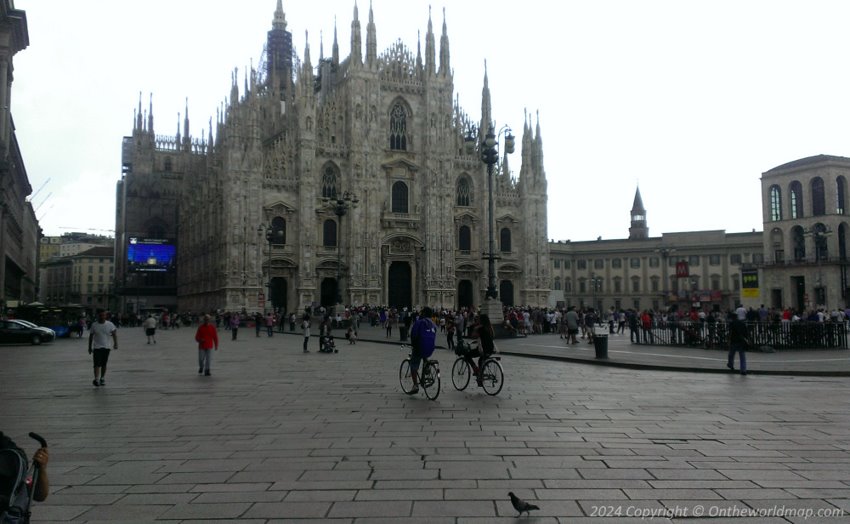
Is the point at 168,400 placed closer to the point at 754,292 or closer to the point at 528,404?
the point at 528,404

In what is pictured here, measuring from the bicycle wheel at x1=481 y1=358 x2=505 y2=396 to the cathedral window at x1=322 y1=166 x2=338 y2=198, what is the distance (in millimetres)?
41974

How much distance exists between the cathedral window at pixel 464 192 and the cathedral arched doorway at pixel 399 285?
7.17 m

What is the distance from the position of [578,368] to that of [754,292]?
1202 inches

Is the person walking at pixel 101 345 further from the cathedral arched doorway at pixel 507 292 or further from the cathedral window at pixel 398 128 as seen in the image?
the cathedral arched doorway at pixel 507 292

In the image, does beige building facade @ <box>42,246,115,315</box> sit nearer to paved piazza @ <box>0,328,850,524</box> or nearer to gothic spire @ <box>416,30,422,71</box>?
gothic spire @ <box>416,30,422,71</box>

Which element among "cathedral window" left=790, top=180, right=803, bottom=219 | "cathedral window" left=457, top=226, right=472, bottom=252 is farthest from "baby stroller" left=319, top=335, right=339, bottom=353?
"cathedral window" left=790, top=180, right=803, bottom=219

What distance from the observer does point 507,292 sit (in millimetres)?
58969

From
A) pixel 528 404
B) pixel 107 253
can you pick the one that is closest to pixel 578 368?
pixel 528 404

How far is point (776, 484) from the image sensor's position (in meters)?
6.03

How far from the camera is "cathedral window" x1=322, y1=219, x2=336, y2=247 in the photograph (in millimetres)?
52688

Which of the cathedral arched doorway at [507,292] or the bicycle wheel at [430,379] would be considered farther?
the cathedral arched doorway at [507,292]

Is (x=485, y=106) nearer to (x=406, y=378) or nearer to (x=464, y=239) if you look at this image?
(x=464, y=239)

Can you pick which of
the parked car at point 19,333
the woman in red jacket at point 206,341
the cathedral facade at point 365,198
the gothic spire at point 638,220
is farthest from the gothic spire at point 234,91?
the gothic spire at point 638,220

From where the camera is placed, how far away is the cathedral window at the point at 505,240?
2327 inches
